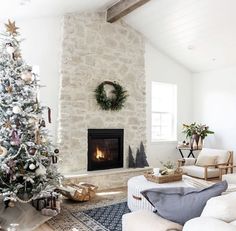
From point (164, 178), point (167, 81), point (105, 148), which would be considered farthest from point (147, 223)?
point (167, 81)

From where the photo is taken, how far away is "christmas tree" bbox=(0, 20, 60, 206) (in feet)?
11.5

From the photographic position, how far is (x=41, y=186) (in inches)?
142

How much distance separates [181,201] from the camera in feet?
6.44

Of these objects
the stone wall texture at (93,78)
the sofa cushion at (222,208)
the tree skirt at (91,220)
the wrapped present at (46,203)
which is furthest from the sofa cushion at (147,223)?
the stone wall texture at (93,78)

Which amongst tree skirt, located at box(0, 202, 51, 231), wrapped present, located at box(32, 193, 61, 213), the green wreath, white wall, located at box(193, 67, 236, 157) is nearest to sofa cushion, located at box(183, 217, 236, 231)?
tree skirt, located at box(0, 202, 51, 231)

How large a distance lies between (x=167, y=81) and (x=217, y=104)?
1.39 metres

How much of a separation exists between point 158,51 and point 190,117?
206 cm

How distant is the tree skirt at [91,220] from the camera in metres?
3.46

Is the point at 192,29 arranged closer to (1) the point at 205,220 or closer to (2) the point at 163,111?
(2) the point at 163,111

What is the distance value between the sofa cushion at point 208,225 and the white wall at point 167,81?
5085 millimetres

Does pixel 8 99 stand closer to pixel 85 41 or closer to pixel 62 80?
pixel 62 80

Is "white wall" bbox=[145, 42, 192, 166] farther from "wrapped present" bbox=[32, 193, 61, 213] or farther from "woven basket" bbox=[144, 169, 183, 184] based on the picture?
"wrapped present" bbox=[32, 193, 61, 213]

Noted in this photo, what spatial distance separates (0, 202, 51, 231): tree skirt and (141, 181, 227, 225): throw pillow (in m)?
2.03

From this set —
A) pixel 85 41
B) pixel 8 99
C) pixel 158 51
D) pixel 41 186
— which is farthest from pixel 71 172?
pixel 158 51
